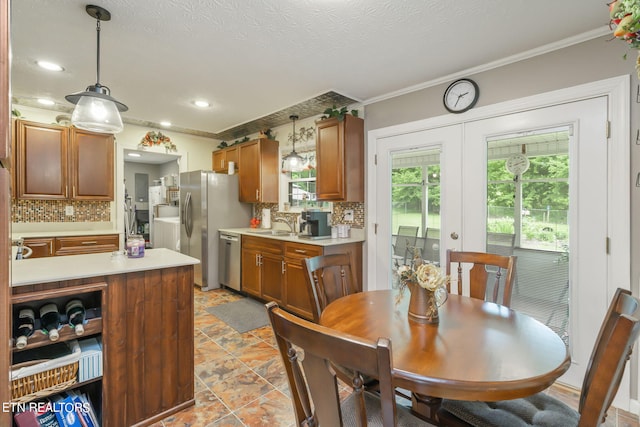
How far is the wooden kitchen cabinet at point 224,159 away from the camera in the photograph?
16.1 ft

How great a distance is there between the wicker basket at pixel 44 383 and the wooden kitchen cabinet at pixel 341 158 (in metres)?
2.59

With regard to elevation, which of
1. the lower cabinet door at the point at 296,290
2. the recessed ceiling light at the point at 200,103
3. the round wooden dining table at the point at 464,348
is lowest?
the lower cabinet door at the point at 296,290

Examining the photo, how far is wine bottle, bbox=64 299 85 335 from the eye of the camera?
155 centimetres

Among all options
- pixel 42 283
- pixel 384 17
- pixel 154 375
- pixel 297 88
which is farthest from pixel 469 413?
pixel 297 88

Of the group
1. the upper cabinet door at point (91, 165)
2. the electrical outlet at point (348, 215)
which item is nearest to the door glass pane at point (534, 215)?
the electrical outlet at point (348, 215)

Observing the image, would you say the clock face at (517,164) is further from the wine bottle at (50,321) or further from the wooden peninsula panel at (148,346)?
the wine bottle at (50,321)

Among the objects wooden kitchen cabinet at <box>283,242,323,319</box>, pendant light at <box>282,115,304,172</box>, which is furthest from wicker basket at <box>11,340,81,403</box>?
pendant light at <box>282,115,304,172</box>

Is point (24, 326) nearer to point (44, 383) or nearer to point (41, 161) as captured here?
point (44, 383)

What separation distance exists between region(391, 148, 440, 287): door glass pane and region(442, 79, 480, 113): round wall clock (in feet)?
1.33

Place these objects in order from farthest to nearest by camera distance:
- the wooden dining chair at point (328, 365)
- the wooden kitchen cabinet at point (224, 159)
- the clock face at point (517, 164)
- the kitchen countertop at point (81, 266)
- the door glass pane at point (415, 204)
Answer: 1. the wooden kitchen cabinet at point (224, 159)
2. the door glass pane at point (415, 204)
3. the clock face at point (517, 164)
4. the kitchen countertop at point (81, 266)
5. the wooden dining chair at point (328, 365)

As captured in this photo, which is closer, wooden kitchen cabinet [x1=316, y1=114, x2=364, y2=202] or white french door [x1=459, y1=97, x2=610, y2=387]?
white french door [x1=459, y1=97, x2=610, y2=387]

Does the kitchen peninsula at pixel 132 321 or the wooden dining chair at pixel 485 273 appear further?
the wooden dining chair at pixel 485 273

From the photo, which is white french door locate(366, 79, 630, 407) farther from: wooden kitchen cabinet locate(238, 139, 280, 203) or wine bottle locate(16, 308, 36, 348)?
wine bottle locate(16, 308, 36, 348)

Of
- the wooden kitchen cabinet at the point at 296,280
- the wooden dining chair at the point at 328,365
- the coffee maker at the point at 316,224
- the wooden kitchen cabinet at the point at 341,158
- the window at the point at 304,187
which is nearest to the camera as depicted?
the wooden dining chair at the point at 328,365
